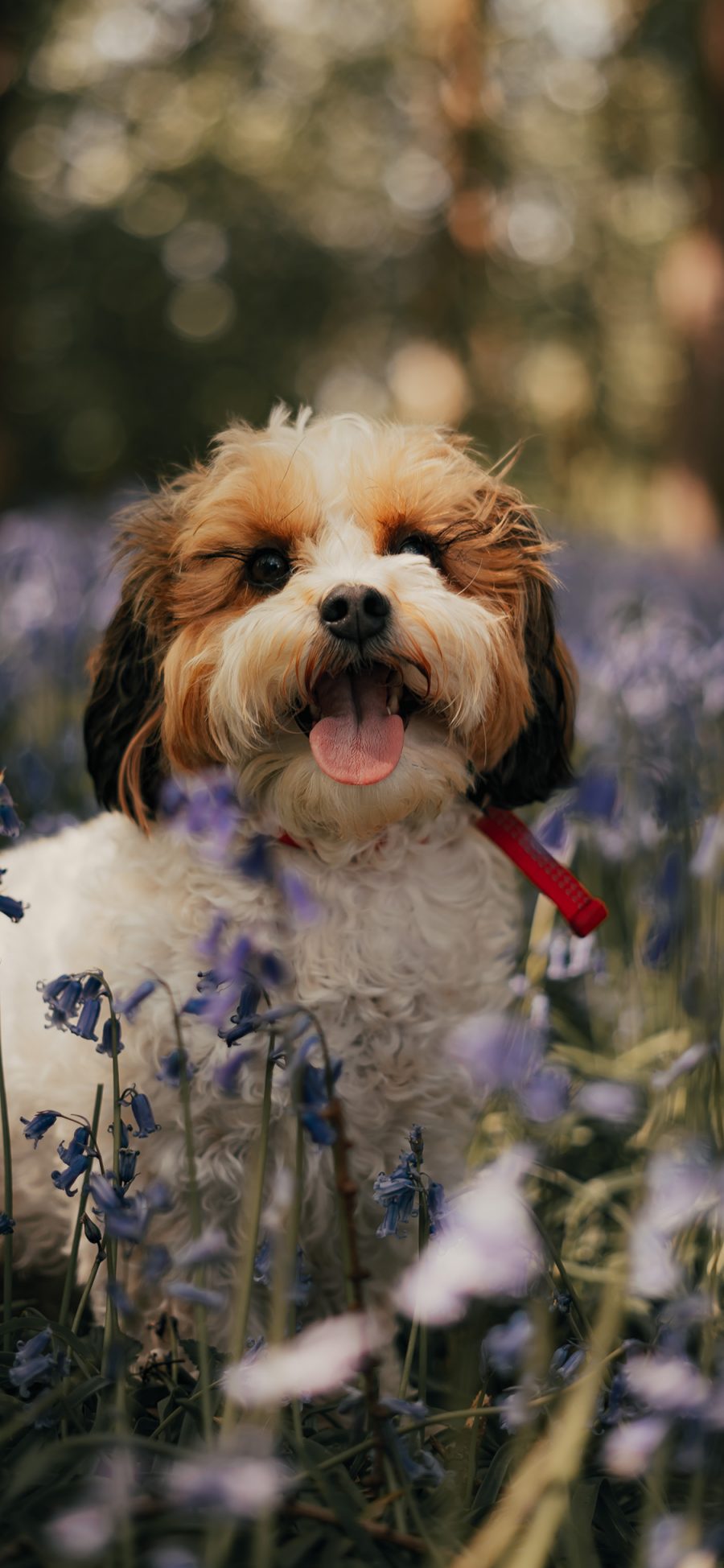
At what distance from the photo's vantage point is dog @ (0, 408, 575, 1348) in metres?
2.16

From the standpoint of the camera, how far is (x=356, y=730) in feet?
7.18

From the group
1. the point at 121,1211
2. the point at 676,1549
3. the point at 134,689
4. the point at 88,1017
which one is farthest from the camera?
the point at 134,689

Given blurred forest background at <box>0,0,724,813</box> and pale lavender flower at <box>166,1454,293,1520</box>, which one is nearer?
pale lavender flower at <box>166,1454,293,1520</box>

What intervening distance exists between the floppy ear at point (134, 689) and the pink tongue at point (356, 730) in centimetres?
35

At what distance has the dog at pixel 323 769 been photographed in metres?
2.16

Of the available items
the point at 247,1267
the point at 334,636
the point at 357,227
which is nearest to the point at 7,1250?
the point at 247,1267

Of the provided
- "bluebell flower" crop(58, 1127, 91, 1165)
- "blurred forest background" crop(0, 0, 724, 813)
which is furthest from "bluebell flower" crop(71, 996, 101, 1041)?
"blurred forest background" crop(0, 0, 724, 813)

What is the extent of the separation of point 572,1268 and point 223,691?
1.37m

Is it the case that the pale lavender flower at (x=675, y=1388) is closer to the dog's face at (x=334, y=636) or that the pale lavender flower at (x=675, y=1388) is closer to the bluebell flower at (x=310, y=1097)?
the bluebell flower at (x=310, y=1097)

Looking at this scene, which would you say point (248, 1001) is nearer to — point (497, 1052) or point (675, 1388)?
point (497, 1052)

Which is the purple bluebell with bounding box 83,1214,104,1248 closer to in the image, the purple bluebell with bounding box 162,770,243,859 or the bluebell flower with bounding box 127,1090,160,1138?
the bluebell flower with bounding box 127,1090,160,1138

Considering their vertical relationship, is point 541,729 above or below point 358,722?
below

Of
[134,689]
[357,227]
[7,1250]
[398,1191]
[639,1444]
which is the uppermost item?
[134,689]

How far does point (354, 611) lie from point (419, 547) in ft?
1.27
